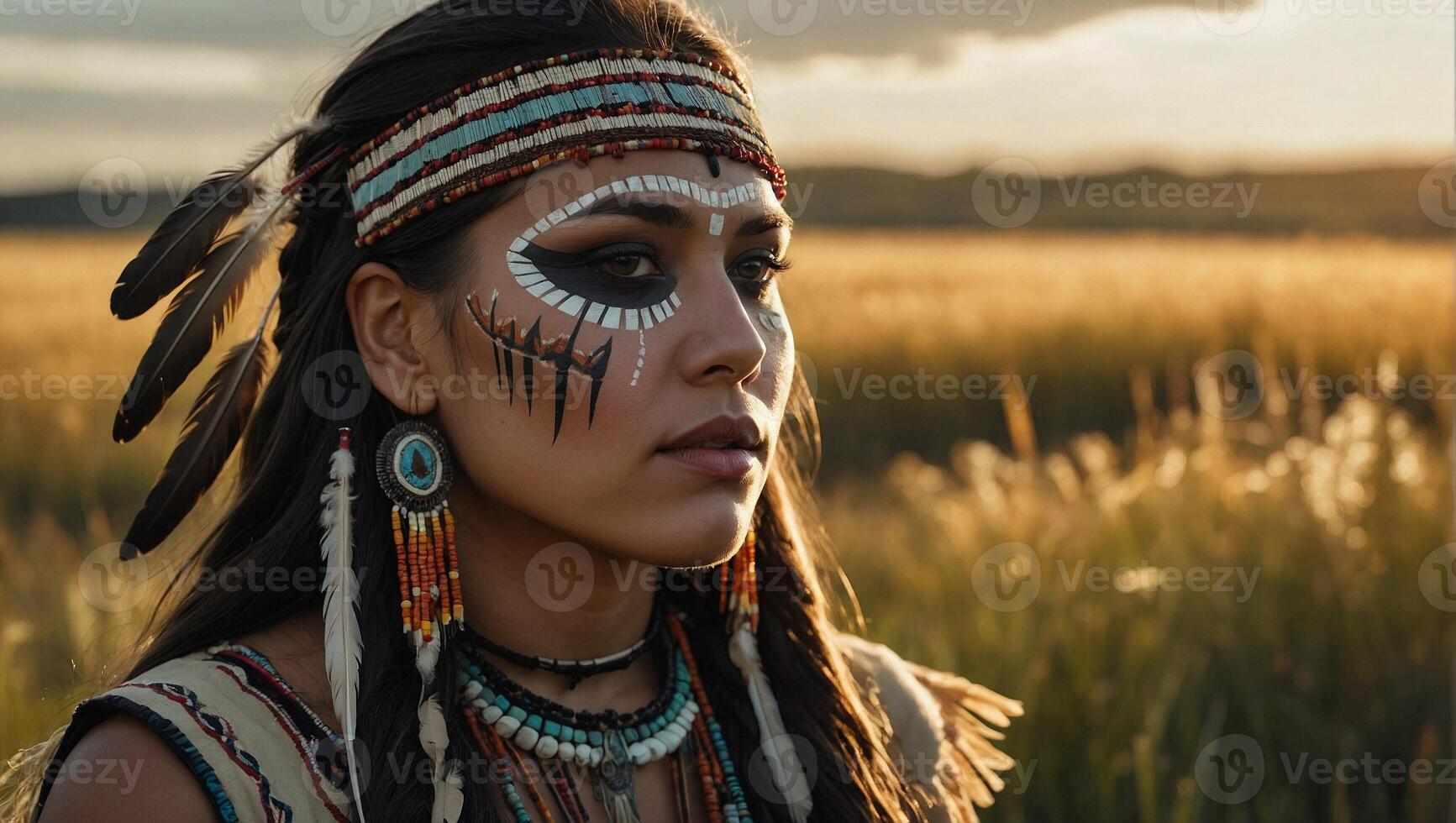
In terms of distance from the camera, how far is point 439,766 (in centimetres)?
222

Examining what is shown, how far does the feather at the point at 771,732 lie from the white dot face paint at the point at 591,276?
785 mm

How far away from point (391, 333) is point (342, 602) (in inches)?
19.6

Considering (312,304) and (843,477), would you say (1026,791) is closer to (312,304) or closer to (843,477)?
(312,304)

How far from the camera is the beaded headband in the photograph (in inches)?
92.3

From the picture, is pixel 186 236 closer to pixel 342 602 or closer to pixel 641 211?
pixel 342 602

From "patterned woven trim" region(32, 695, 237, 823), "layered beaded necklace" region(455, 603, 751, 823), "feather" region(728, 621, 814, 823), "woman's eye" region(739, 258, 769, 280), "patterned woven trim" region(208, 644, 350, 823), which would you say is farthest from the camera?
"feather" region(728, 621, 814, 823)

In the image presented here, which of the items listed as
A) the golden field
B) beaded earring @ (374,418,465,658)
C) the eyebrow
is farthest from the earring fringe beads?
the golden field

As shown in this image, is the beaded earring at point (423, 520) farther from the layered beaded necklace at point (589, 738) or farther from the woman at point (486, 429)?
the layered beaded necklace at point (589, 738)

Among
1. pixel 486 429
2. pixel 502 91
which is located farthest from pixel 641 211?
pixel 486 429

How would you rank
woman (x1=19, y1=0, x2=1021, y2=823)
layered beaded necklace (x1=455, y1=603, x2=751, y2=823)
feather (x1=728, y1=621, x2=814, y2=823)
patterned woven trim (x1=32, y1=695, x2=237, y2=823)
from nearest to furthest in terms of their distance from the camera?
patterned woven trim (x1=32, y1=695, x2=237, y2=823), woman (x1=19, y1=0, x2=1021, y2=823), layered beaded necklace (x1=455, y1=603, x2=751, y2=823), feather (x1=728, y1=621, x2=814, y2=823)

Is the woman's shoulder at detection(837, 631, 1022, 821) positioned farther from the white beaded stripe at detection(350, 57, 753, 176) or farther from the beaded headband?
the white beaded stripe at detection(350, 57, 753, 176)

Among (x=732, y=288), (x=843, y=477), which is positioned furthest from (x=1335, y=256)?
(x=732, y=288)

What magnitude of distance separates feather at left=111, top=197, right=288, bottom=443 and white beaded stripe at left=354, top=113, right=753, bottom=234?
368mm

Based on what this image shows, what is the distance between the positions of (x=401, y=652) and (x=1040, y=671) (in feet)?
9.27
